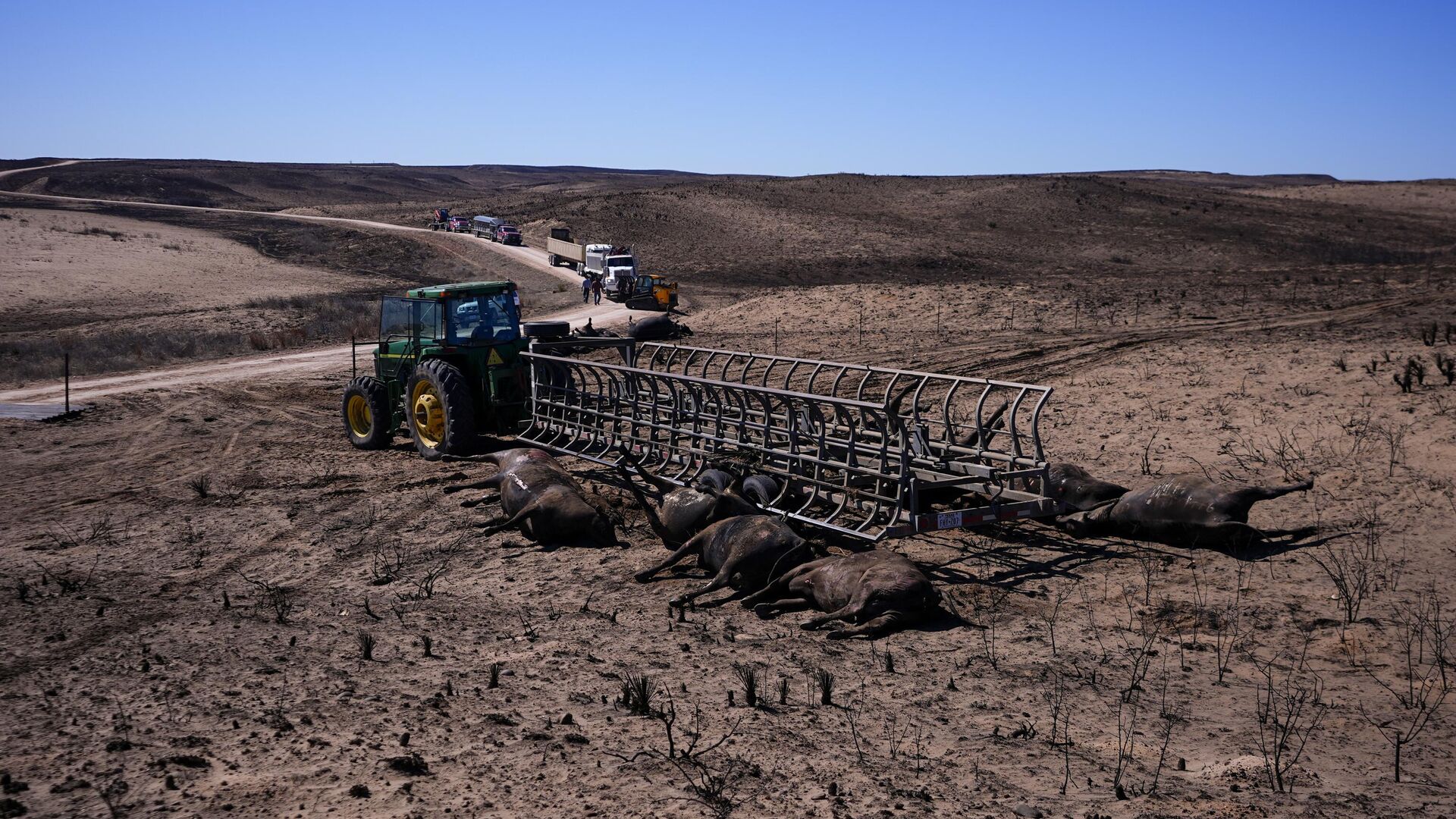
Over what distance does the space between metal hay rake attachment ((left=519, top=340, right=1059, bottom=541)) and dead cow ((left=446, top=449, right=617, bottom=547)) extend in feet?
3.47

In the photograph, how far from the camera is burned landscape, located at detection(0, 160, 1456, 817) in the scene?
498cm

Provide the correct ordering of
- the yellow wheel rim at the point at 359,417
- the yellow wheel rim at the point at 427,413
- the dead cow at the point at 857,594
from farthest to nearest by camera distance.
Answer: the yellow wheel rim at the point at 359,417 < the yellow wheel rim at the point at 427,413 < the dead cow at the point at 857,594

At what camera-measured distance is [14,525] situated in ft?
33.4

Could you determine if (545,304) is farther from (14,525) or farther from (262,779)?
(262,779)

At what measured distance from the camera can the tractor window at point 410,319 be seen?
13094mm

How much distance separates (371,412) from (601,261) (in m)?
28.2

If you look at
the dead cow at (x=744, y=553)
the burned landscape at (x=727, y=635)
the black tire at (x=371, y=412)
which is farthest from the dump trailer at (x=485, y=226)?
the dead cow at (x=744, y=553)

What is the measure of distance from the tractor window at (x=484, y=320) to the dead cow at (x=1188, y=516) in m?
7.39

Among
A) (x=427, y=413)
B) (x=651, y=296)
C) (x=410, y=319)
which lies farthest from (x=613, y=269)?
(x=427, y=413)

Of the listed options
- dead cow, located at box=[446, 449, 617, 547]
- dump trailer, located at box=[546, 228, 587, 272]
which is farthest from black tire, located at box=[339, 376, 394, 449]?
dump trailer, located at box=[546, 228, 587, 272]

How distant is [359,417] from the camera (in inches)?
555

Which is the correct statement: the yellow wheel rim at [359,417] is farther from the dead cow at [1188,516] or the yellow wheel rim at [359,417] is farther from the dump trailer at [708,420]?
the dead cow at [1188,516]

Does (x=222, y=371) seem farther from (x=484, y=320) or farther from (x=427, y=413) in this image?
(x=484, y=320)

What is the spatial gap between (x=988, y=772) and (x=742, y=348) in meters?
17.1
